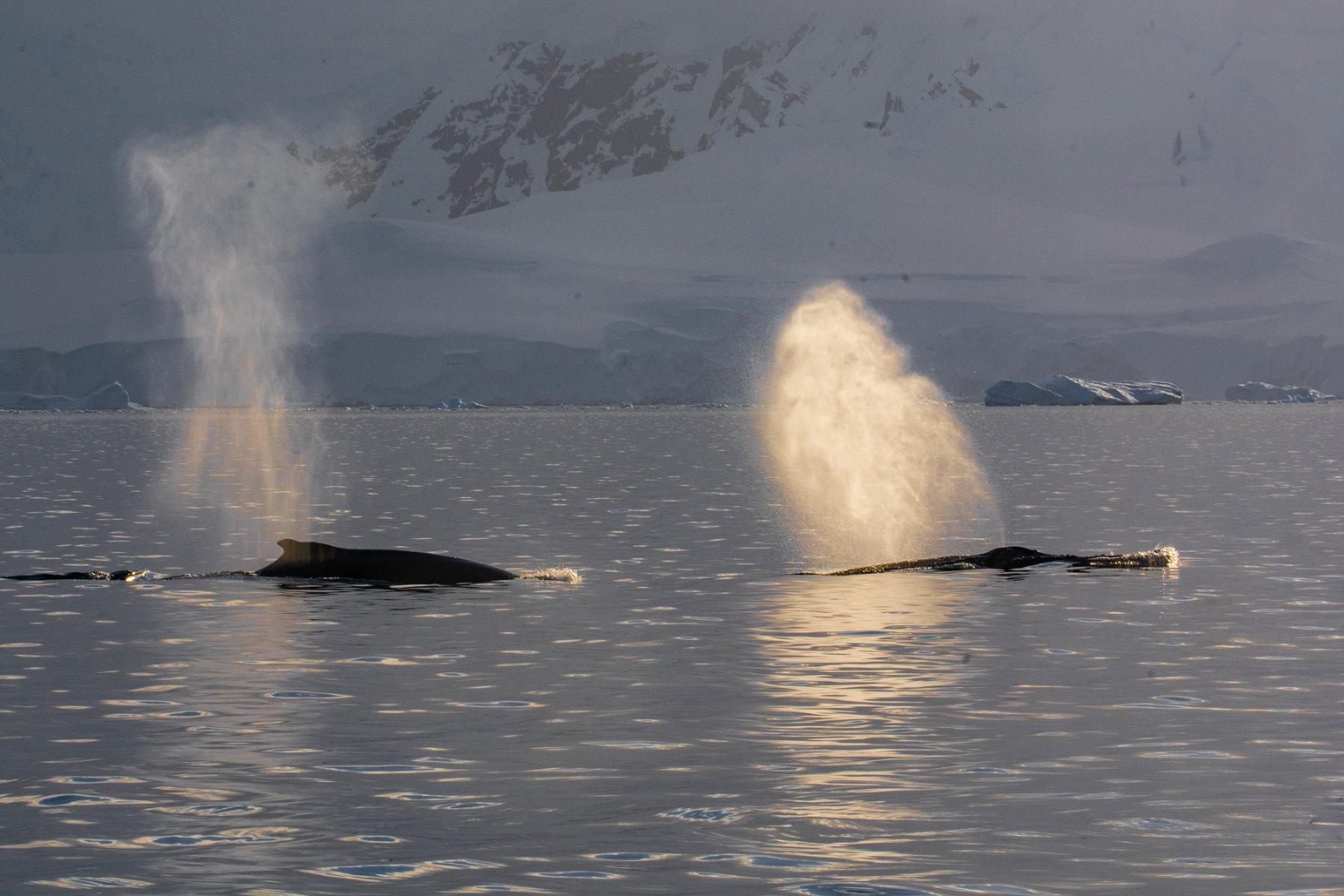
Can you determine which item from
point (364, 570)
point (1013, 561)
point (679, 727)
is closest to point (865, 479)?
point (1013, 561)

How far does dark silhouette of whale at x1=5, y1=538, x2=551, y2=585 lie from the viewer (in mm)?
30297

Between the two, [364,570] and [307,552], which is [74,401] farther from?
[364,570]

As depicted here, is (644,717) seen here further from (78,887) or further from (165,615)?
(165,615)

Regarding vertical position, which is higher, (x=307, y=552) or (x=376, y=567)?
(x=307, y=552)

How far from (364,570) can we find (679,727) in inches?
530

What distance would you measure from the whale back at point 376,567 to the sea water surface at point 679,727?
2.00ft

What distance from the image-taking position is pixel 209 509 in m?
53.2

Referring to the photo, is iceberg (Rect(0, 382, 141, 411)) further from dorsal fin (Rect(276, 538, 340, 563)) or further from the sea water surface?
dorsal fin (Rect(276, 538, 340, 563))

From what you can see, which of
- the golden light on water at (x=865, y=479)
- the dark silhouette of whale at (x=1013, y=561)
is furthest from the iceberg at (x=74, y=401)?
the dark silhouette of whale at (x=1013, y=561)

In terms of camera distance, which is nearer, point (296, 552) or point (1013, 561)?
point (296, 552)

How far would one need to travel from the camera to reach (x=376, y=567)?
1207 inches

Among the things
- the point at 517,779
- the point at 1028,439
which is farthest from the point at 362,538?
the point at 1028,439

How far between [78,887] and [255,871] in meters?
1.04

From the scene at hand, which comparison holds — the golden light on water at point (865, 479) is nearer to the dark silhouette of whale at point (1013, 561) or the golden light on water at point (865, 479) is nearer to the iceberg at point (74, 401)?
the dark silhouette of whale at point (1013, 561)
